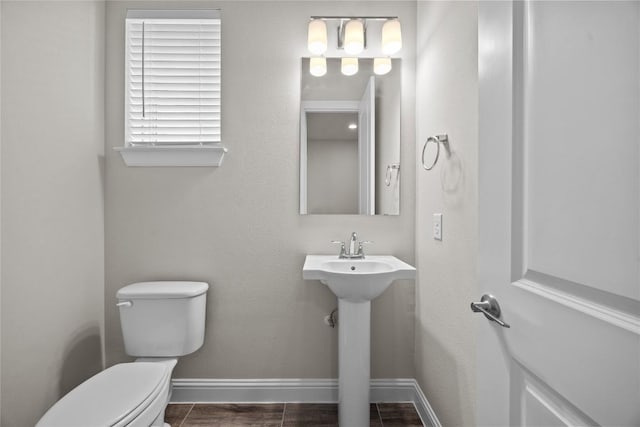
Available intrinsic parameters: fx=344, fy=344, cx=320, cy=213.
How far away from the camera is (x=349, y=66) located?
1.99 metres

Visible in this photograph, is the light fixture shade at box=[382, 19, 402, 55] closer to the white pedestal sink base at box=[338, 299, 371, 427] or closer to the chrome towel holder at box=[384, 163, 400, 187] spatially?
the chrome towel holder at box=[384, 163, 400, 187]

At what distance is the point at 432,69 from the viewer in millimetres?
1716

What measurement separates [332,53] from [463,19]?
83 cm

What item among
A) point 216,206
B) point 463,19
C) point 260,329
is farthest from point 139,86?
point 463,19

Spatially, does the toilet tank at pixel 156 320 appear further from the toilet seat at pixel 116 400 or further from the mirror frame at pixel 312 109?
the mirror frame at pixel 312 109

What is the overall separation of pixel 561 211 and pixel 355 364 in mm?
1313

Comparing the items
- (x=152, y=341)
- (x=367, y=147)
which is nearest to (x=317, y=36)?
(x=367, y=147)

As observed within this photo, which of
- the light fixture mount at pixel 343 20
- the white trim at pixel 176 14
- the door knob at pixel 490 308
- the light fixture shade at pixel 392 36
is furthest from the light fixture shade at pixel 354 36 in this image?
the door knob at pixel 490 308

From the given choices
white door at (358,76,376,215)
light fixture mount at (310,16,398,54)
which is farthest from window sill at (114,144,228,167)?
light fixture mount at (310,16,398,54)

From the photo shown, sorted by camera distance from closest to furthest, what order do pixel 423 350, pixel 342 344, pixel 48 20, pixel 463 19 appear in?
pixel 463 19 < pixel 48 20 < pixel 342 344 < pixel 423 350

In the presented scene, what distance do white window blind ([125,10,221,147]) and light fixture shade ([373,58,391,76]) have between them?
0.91 meters

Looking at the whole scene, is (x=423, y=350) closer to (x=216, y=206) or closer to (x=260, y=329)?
(x=260, y=329)

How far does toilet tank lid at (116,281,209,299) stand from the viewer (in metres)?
1.74

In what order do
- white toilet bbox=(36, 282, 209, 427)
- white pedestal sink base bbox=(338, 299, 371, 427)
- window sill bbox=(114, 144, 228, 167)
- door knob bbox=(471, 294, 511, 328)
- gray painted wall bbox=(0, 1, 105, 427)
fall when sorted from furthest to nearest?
window sill bbox=(114, 144, 228, 167)
white pedestal sink base bbox=(338, 299, 371, 427)
gray painted wall bbox=(0, 1, 105, 427)
white toilet bbox=(36, 282, 209, 427)
door knob bbox=(471, 294, 511, 328)
